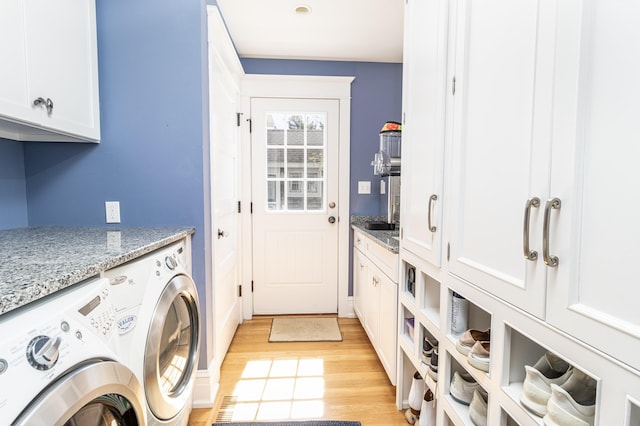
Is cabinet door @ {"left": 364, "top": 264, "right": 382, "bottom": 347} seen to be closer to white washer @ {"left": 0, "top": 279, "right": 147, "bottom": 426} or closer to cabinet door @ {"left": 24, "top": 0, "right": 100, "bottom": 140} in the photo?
white washer @ {"left": 0, "top": 279, "right": 147, "bottom": 426}

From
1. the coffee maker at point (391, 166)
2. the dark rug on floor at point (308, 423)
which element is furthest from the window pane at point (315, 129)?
the dark rug on floor at point (308, 423)

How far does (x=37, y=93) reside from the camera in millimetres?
1262

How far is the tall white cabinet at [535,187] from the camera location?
56 cm

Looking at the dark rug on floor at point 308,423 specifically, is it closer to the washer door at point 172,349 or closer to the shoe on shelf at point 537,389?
the washer door at point 172,349

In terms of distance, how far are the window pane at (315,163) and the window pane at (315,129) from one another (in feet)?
0.25

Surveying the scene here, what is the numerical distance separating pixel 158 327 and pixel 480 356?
1.08 meters

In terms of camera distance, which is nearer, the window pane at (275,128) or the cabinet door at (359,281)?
the cabinet door at (359,281)

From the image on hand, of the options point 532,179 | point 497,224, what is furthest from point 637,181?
point 497,224

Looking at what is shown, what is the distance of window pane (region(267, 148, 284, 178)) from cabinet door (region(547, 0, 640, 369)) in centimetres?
239

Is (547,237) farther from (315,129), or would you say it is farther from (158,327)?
(315,129)

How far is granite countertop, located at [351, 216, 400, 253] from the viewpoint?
177 centimetres

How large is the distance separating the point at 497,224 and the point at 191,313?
4.39 ft

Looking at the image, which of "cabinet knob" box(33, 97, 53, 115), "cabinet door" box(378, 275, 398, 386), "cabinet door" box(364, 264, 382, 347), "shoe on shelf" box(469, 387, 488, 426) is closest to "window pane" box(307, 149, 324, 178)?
"cabinet door" box(364, 264, 382, 347)

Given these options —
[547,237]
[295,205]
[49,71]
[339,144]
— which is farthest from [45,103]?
[339,144]
